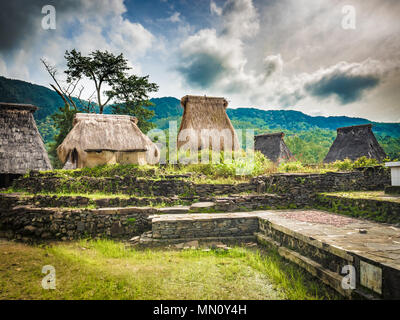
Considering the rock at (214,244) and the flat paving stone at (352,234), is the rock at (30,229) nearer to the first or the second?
the rock at (214,244)

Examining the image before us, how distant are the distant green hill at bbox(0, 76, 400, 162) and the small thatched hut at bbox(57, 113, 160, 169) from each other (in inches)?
340

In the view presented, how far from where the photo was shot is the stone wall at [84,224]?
6.46m

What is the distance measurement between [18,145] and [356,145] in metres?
24.0

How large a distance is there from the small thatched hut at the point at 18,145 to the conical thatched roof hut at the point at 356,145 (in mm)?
21622

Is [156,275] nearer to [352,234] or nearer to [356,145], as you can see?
[352,234]

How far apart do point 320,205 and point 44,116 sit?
3574cm

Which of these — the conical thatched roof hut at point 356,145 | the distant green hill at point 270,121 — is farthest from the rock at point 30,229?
the conical thatched roof hut at point 356,145

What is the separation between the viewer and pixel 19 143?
41.5ft

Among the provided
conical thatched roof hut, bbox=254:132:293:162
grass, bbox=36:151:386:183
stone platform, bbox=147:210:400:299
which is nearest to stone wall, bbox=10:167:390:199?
grass, bbox=36:151:386:183

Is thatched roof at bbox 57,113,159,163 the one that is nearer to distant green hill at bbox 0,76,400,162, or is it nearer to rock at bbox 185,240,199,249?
rock at bbox 185,240,199,249

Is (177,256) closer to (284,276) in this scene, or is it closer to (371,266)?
(284,276)

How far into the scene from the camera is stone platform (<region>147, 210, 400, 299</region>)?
2537 mm

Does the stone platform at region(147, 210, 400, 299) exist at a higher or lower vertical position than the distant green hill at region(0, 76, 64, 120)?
lower

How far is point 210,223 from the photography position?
5.73 metres
